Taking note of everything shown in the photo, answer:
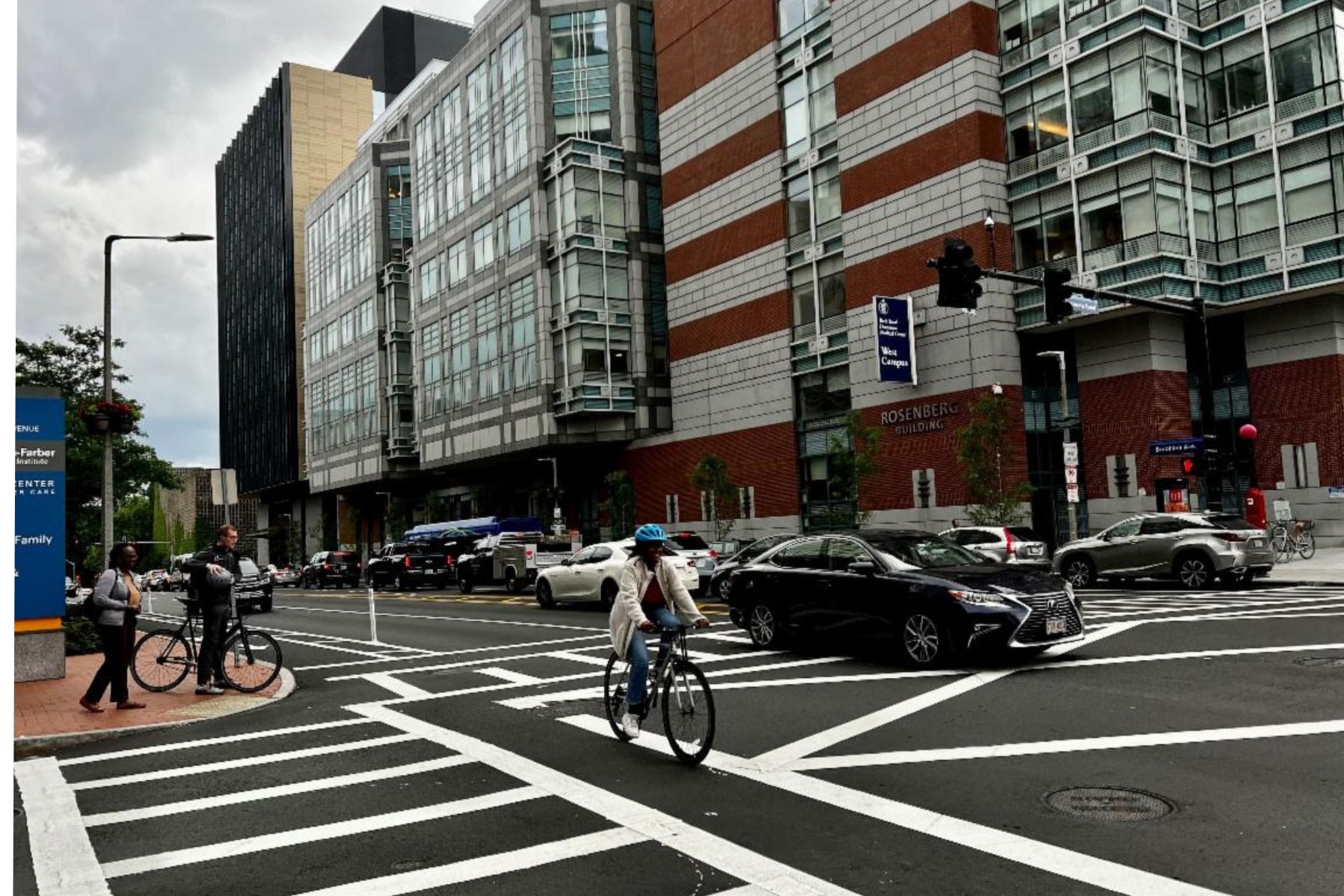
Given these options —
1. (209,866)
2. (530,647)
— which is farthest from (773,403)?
(209,866)

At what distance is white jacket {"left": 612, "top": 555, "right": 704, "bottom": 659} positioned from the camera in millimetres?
7777

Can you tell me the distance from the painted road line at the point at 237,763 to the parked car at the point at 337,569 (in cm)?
4512

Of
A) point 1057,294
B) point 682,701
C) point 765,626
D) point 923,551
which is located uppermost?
point 1057,294

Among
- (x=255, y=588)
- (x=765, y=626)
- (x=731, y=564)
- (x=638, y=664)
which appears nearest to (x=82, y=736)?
(x=638, y=664)

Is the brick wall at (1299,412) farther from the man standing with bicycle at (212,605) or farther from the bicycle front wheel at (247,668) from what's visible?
the man standing with bicycle at (212,605)

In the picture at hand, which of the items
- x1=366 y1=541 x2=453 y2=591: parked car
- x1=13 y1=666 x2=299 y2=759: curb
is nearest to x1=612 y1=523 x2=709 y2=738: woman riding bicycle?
x1=13 y1=666 x2=299 y2=759: curb

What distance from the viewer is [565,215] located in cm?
4725

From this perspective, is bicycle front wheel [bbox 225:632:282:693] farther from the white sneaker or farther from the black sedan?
the black sedan

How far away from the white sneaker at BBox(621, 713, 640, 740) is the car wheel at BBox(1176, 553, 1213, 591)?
1608 centimetres

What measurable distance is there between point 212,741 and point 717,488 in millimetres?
32392

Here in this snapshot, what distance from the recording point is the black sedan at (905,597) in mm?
10695

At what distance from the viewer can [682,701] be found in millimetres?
7449

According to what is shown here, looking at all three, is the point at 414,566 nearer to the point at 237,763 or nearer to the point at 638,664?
the point at 237,763

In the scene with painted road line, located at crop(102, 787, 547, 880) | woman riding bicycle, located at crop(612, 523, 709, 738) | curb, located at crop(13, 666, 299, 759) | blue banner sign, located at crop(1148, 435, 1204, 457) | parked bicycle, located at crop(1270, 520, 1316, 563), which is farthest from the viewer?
parked bicycle, located at crop(1270, 520, 1316, 563)
